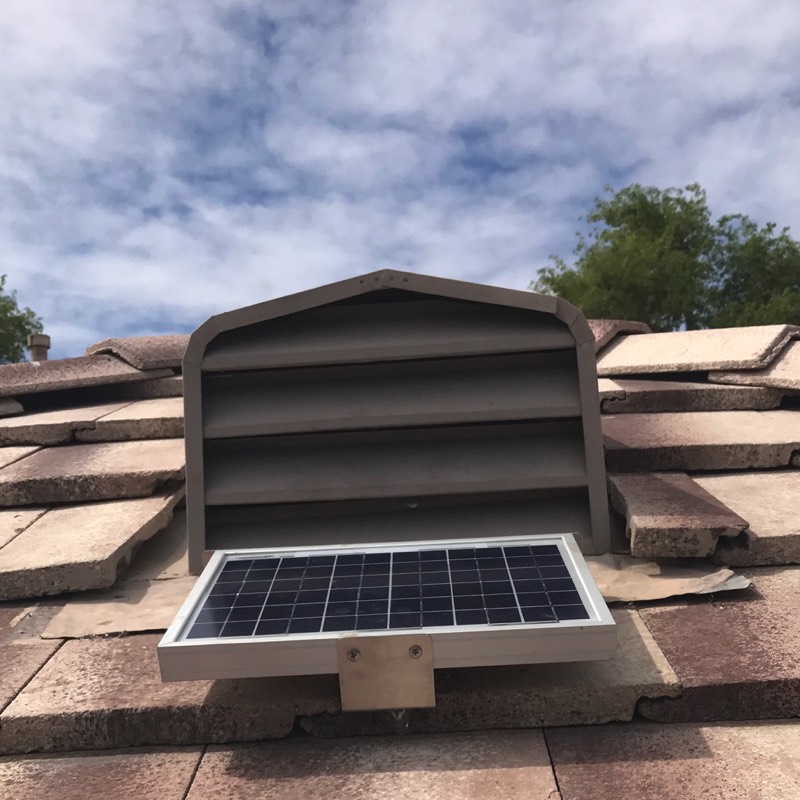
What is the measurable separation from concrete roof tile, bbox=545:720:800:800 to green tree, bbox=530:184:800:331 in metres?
26.3

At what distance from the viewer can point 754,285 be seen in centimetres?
2980

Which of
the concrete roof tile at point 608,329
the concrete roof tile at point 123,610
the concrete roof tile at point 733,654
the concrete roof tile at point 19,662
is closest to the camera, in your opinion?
the concrete roof tile at point 733,654

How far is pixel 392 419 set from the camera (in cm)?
320

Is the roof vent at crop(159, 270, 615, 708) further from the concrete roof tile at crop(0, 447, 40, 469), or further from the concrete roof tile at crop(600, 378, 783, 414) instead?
the concrete roof tile at crop(0, 447, 40, 469)

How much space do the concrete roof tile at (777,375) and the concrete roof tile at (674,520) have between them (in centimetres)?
160

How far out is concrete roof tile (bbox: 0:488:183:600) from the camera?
3037 millimetres

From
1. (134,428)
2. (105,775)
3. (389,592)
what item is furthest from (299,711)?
(134,428)

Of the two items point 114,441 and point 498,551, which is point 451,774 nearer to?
point 498,551

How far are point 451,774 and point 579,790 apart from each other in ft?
1.13

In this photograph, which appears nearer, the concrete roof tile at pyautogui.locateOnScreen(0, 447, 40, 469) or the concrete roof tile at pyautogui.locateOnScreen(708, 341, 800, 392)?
the concrete roof tile at pyautogui.locateOnScreen(0, 447, 40, 469)

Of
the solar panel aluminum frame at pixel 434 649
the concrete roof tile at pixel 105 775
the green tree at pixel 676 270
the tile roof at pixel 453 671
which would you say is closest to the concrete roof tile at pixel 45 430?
the tile roof at pixel 453 671

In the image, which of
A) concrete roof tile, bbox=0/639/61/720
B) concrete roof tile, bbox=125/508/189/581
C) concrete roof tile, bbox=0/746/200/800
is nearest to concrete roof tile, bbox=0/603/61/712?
concrete roof tile, bbox=0/639/61/720

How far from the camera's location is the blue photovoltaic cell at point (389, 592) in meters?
2.24

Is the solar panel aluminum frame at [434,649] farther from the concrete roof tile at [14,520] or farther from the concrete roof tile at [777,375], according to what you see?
the concrete roof tile at [777,375]
